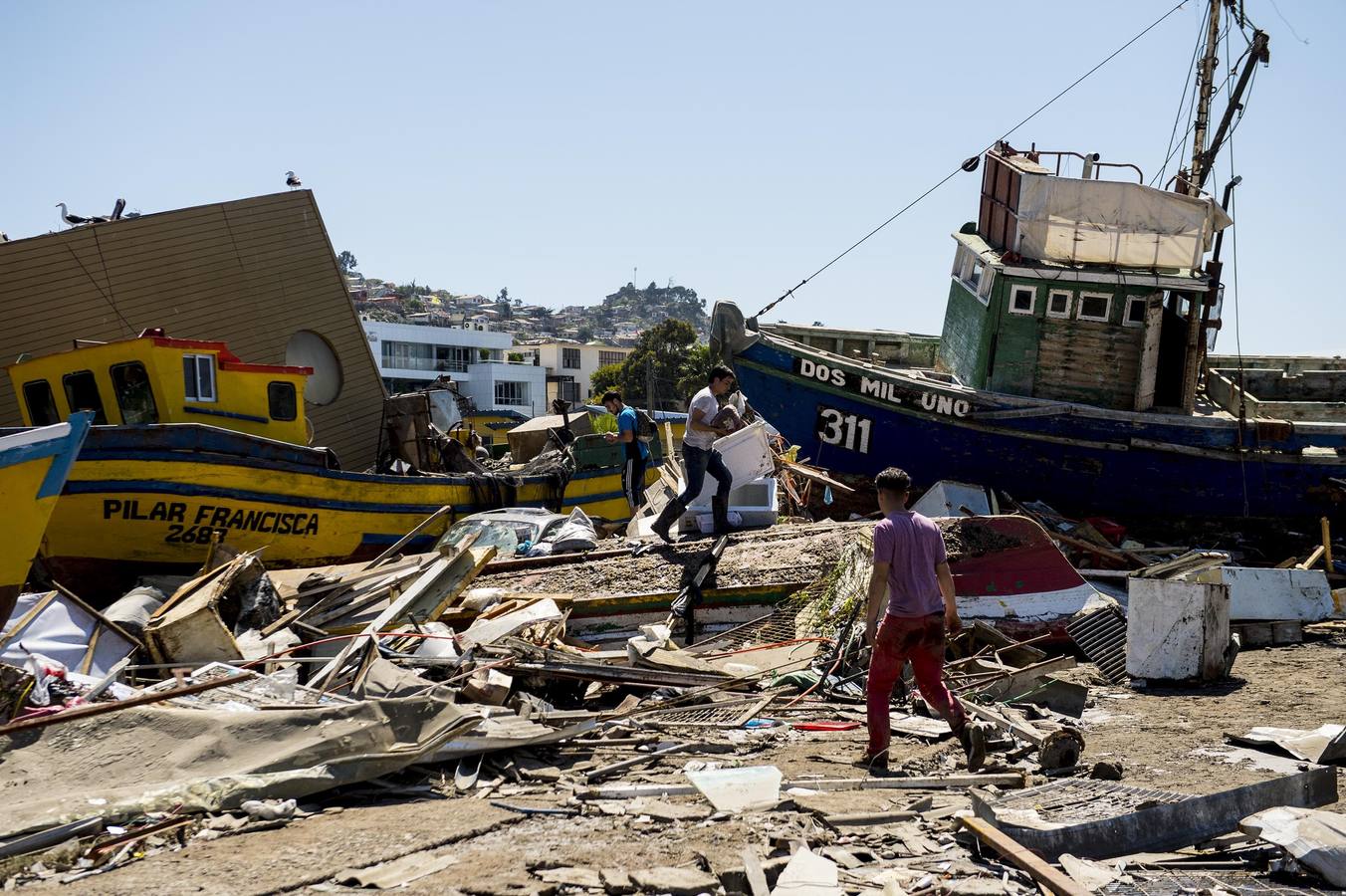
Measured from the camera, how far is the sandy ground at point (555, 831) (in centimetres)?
392

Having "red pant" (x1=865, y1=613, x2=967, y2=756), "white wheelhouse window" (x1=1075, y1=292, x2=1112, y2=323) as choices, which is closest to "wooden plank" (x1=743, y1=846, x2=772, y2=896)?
"red pant" (x1=865, y1=613, x2=967, y2=756)

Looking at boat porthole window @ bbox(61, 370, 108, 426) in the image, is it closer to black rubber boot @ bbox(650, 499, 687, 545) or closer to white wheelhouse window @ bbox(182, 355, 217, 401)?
white wheelhouse window @ bbox(182, 355, 217, 401)

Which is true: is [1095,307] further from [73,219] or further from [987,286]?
[73,219]

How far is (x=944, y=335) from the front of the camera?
672 inches

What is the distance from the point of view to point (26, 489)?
717 centimetres

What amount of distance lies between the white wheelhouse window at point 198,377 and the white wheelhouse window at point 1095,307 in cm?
1113

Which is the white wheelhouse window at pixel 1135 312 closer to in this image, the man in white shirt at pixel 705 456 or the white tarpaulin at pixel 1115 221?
the white tarpaulin at pixel 1115 221

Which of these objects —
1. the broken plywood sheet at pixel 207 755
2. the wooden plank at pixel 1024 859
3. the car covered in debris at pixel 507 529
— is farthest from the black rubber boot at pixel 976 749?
the car covered in debris at pixel 507 529

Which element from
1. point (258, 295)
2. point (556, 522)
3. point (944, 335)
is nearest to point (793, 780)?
point (556, 522)

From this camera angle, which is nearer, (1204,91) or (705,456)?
(705,456)

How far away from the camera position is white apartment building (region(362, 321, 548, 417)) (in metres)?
66.8

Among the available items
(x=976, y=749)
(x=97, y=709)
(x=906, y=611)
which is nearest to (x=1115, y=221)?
(x=906, y=611)

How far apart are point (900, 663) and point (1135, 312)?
33.2 feet

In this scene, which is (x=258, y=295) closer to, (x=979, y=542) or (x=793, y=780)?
(x=979, y=542)
